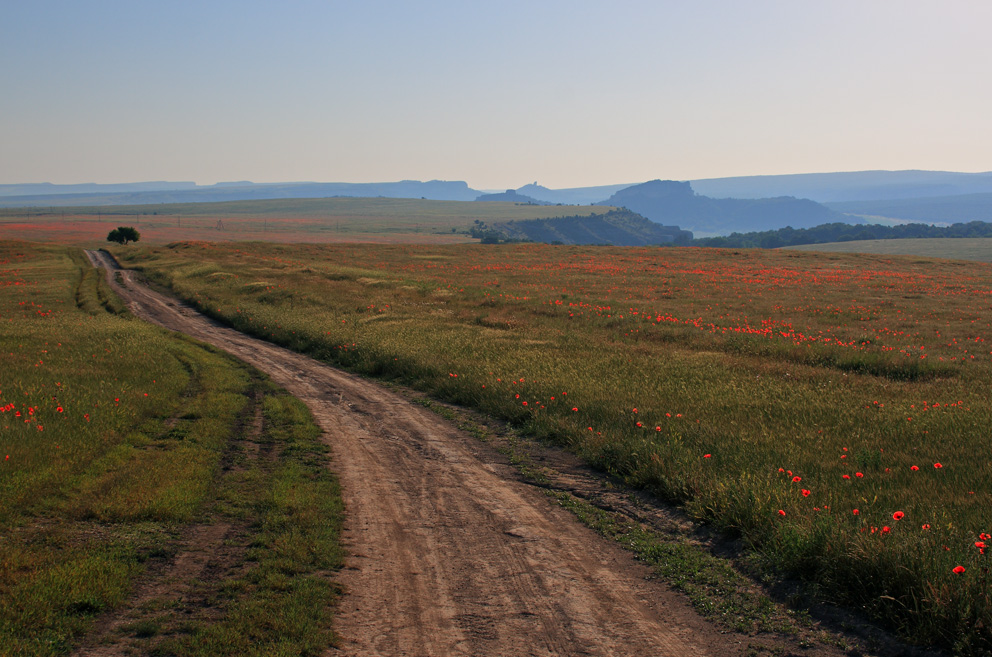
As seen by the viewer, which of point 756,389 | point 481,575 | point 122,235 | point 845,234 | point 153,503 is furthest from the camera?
point 845,234

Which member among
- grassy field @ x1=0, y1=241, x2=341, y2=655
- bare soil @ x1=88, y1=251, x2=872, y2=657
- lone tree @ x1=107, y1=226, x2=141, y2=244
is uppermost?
lone tree @ x1=107, y1=226, x2=141, y2=244

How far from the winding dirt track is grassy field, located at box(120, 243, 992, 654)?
1.68 meters

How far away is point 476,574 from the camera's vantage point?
664 cm

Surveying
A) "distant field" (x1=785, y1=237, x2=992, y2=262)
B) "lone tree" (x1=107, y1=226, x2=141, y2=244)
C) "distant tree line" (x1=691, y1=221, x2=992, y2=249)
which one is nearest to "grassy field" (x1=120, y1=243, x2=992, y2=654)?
"lone tree" (x1=107, y1=226, x2=141, y2=244)

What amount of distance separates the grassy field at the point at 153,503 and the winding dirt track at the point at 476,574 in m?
0.47

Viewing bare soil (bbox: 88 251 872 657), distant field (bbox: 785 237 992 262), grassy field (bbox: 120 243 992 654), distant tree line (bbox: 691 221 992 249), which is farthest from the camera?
distant tree line (bbox: 691 221 992 249)

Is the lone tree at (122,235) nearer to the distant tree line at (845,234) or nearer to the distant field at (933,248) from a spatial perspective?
the distant field at (933,248)

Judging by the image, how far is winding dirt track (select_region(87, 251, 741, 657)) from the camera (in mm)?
5434

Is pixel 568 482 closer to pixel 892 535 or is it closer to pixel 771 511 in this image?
pixel 771 511

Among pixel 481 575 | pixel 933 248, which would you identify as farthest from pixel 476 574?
pixel 933 248

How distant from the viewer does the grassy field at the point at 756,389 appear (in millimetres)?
6383

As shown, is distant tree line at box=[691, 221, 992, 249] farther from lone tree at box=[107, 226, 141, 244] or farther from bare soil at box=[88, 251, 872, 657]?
bare soil at box=[88, 251, 872, 657]

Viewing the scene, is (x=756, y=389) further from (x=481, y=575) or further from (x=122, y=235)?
(x=122, y=235)

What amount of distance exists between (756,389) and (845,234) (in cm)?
18945
